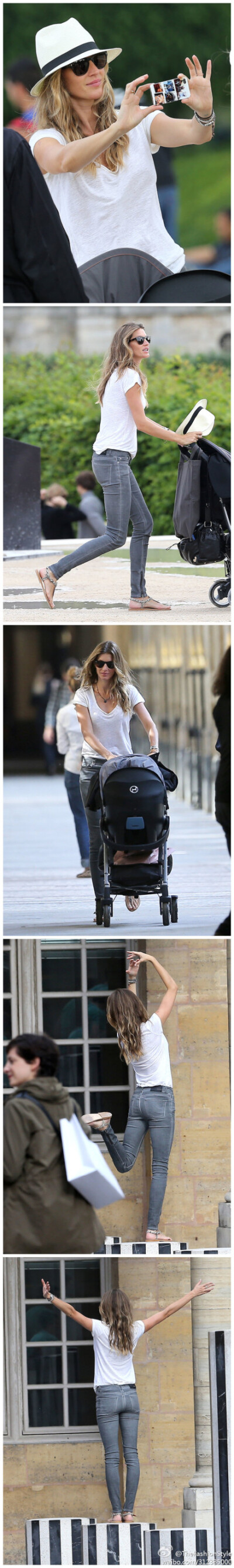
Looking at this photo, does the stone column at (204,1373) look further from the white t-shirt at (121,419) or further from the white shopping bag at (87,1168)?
the white t-shirt at (121,419)

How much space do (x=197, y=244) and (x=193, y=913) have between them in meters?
1.84

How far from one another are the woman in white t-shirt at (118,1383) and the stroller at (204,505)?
201cm

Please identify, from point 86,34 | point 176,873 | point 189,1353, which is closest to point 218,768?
point 176,873

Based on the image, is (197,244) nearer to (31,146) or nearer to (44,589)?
(31,146)

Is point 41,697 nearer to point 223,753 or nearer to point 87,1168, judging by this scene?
point 223,753

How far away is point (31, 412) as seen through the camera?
5398 mm

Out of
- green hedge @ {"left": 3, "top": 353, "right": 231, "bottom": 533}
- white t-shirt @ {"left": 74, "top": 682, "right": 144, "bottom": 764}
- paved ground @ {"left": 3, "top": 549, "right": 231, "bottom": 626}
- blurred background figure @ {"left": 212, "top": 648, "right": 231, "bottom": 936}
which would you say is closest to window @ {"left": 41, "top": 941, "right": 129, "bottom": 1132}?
blurred background figure @ {"left": 212, "top": 648, "right": 231, "bottom": 936}

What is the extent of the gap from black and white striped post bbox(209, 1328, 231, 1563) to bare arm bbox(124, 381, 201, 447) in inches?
98.8

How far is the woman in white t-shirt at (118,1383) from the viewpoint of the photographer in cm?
543

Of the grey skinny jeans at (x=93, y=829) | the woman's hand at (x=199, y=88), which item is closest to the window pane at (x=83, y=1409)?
the grey skinny jeans at (x=93, y=829)

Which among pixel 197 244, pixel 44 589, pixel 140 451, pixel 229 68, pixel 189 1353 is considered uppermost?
pixel 229 68

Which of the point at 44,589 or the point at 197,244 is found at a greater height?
the point at 197,244

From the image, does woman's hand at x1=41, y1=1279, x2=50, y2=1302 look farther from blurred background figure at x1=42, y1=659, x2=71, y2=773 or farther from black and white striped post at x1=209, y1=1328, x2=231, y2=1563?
blurred background figure at x1=42, y1=659, x2=71, y2=773

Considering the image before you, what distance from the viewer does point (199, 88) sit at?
5.28m
